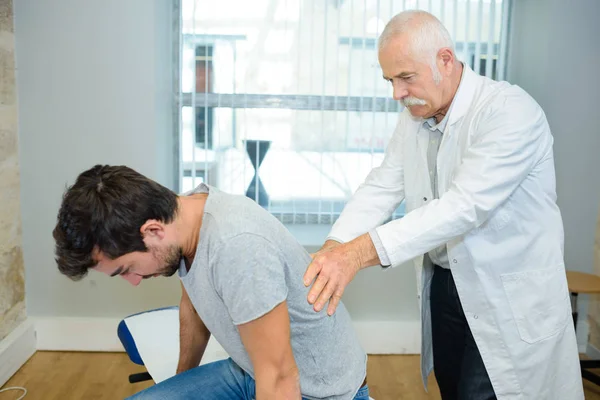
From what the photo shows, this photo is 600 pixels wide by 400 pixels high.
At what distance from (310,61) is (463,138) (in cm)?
156

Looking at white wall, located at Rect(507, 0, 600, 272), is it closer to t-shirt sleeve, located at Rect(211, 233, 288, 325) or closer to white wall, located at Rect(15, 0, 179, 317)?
white wall, located at Rect(15, 0, 179, 317)

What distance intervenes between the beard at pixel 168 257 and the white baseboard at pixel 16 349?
1.87m

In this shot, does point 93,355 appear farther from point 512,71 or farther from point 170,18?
point 512,71

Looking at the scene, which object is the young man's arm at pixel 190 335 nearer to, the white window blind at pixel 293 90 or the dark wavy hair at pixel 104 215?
the dark wavy hair at pixel 104 215

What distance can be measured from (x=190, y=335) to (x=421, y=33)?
37.4 inches

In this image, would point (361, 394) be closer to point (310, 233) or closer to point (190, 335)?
point (190, 335)

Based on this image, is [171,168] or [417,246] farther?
[171,168]

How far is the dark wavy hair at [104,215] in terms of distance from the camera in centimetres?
113

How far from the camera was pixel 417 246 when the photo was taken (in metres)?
1.34

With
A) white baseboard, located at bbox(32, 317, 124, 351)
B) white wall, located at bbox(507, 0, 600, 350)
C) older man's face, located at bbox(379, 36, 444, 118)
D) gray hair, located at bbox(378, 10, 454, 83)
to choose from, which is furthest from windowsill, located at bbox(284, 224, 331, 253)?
gray hair, located at bbox(378, 10, 454, 83)

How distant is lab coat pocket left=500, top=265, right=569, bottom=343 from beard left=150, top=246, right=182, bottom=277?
79cm

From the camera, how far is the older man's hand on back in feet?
3.71

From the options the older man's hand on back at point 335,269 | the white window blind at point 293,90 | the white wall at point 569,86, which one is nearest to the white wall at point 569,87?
the white wall at point 569,86

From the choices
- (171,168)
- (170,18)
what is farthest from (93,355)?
(170,18)
